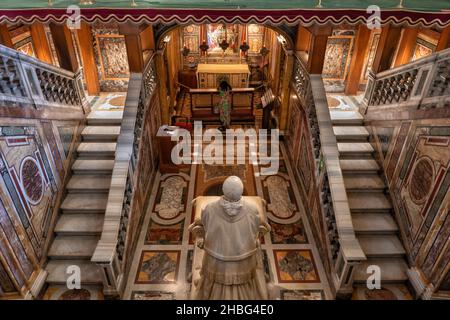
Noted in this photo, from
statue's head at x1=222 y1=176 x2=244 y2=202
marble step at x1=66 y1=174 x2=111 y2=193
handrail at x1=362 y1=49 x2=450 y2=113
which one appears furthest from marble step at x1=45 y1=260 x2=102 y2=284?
handrail at x1=362 y1=49 x2=450 y2=113

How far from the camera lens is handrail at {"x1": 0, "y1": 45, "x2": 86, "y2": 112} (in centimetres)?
491

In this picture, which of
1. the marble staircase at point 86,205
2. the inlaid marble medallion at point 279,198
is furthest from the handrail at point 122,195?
the inlaid marble medallion at point 279,198

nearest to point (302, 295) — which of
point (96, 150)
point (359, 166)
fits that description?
point (359, 166)

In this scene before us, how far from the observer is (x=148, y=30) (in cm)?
786

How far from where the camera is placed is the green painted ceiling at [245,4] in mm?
5848

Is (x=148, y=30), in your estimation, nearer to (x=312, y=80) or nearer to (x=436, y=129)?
(x=312, y=80)

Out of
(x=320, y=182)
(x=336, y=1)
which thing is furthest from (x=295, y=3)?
(x=320, y=182)

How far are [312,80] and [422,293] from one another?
14.2 feet

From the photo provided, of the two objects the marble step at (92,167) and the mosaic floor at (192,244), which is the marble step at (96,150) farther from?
the mosaic floor at (192,244)

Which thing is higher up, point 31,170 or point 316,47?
point 316,47

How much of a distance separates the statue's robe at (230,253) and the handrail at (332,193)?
1852mm

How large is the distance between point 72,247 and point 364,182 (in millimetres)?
5773

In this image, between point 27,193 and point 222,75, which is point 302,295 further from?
point 222,75

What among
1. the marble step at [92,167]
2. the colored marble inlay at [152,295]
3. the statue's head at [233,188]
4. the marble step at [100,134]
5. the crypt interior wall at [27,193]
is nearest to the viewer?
the statue's head at [233,188]
